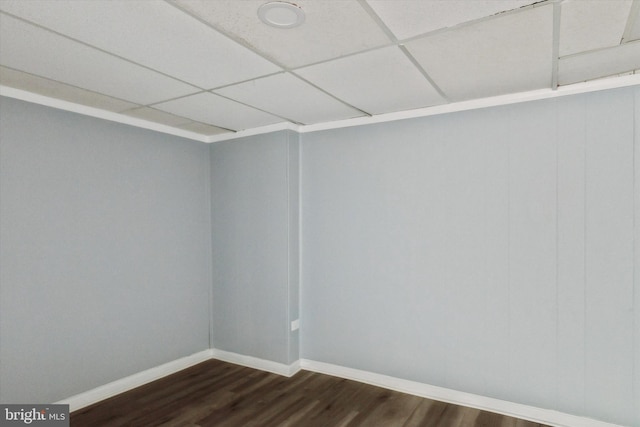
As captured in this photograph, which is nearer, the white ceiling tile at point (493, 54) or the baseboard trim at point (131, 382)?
the white ceiling tile at point (493, 54)

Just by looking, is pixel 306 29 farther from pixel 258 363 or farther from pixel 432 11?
pixel 258 363

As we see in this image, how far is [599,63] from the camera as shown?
250 cm

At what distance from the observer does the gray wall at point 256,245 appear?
4086 millimetres

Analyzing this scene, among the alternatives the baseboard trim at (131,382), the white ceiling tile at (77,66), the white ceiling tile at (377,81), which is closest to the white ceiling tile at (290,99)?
the white ceiling tile at (377,81)

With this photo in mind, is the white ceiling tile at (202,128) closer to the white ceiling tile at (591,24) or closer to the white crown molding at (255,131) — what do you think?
the white crown molding at (255,131)

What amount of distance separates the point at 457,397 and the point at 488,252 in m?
1.34

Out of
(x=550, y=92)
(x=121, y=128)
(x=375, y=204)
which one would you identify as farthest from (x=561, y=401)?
(x=121, y=128)

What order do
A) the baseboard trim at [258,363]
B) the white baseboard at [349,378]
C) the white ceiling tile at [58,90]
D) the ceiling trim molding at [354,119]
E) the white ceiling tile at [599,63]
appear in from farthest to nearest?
the baseboard trim at [258,363] < the white baseboard at [349,378] < the ceiling trim molding at [354,119] < the white ceiling tile at [58,90] < the white ceiling tile at [599,63]

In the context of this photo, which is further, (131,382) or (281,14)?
(131,382)

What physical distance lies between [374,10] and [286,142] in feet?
7.69

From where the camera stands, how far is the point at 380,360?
3.72 m

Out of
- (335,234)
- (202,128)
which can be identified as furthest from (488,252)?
(202,128)

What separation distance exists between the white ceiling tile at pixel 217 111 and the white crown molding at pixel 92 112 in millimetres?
520

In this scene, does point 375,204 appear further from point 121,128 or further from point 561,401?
point 121,128
